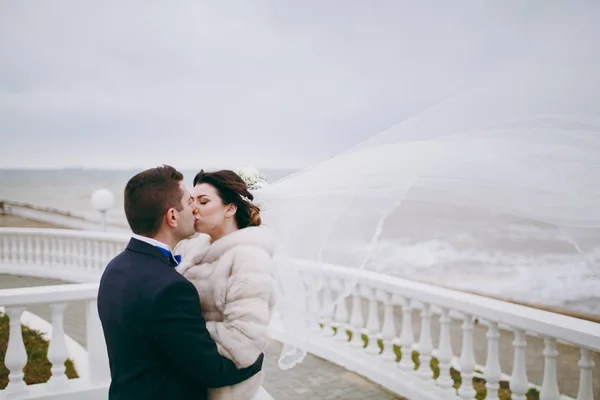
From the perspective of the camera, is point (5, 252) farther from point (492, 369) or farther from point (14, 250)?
point (492, 369)

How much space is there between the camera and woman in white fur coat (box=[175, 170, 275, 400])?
156cm

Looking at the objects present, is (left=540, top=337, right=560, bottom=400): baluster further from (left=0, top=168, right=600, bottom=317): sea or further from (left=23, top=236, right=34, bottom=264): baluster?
(left=23, top=236, right=34, bottom=264): baluster

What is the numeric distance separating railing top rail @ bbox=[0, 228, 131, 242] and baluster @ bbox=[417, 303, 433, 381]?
21.0 feet

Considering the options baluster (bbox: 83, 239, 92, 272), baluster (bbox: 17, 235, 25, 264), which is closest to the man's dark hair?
baluster (bbox: 83, 239, 92, 272)

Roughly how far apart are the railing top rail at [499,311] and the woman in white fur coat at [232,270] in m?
0.62

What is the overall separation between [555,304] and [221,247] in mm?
1564

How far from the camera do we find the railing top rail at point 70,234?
8715 millimetres

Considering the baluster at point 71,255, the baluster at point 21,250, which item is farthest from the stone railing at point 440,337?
the baluster at point 21,250

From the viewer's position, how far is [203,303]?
1673mm

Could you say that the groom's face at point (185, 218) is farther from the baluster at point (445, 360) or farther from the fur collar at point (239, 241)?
the baluster at point (445, 360)

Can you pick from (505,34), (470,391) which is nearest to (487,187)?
(505,34)

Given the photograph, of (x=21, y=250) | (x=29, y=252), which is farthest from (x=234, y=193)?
(x=21, y=250)

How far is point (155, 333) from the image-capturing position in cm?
143

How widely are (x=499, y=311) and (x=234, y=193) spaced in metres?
1.72
